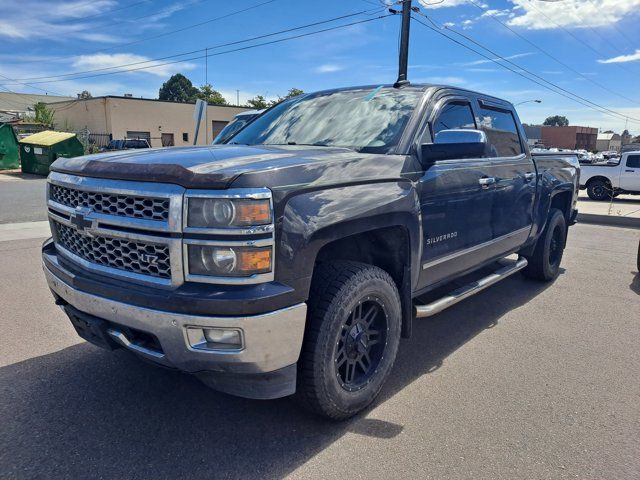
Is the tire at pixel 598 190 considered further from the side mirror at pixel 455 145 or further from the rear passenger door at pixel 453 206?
the side mirror at pixel 455 145

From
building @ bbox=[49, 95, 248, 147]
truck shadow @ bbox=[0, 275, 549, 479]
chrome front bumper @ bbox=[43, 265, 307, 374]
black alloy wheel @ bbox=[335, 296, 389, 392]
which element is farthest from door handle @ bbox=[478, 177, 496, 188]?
building @ bbox=[49, 95, 248, 147]

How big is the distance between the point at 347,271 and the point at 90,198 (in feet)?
4.71

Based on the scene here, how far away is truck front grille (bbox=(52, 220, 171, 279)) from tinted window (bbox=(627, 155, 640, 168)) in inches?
744

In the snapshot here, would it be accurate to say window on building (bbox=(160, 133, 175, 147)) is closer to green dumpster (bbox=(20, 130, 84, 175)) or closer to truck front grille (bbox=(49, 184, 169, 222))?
green dumpster (bbox=(20, 130, 84, 175))

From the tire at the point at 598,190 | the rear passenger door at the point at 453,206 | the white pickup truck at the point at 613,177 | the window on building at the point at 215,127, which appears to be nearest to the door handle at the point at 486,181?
the rear passenger door at the point at 453,206

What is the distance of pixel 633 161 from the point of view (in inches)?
674

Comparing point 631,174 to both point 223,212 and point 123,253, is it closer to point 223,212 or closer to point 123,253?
point 223,212

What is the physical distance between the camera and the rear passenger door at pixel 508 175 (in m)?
4.33

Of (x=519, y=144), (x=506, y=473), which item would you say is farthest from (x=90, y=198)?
(x=519, y=144)

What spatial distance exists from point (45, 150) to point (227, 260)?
2287 centimetres

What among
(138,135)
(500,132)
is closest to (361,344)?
(500,132)

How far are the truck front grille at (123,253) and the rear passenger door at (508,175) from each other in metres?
2.93

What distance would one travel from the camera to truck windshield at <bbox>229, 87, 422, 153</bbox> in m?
3.41

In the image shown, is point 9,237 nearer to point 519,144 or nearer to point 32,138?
point 519,144
